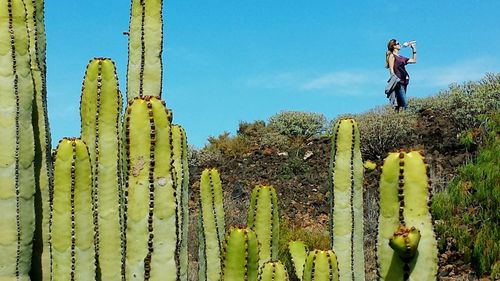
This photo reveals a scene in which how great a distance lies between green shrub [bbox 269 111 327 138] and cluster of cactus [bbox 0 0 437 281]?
17154mm

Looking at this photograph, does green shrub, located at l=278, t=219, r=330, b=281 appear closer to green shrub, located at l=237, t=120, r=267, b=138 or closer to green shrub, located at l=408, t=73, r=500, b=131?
green shrub, located at l=408, t=73, r=500, b=131

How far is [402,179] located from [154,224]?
122cm

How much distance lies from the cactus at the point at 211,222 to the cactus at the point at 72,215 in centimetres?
145

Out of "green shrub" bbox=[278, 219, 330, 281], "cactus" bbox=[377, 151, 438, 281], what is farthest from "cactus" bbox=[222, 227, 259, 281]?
"green shrub" bbox=[278, 219, 330, 281]

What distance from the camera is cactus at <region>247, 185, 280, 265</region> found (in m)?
5.60

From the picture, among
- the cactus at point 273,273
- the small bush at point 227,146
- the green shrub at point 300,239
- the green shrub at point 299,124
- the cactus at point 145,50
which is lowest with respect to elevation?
the cactus at point 273,273

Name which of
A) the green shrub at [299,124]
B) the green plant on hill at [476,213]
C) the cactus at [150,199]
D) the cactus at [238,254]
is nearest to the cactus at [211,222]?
the cactus at [238,254]

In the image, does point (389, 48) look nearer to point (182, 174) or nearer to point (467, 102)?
point (467, 102)

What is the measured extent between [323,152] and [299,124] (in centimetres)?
432

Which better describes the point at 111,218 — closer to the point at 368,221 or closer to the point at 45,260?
the point at 45,260

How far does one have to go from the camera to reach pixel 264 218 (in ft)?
18.5

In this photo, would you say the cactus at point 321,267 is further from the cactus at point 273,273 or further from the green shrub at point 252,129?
the green shrub at point 252,129

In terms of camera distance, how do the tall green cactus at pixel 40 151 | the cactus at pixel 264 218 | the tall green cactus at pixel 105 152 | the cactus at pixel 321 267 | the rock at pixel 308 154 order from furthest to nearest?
the rock at pixel 308 154, the cactus at pixel 264 218, the tall green cactus at pixel 40 151, the cactus at pixel 321 267, the tall green cactus at pixel 105 152

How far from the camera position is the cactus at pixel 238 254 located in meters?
4.21
